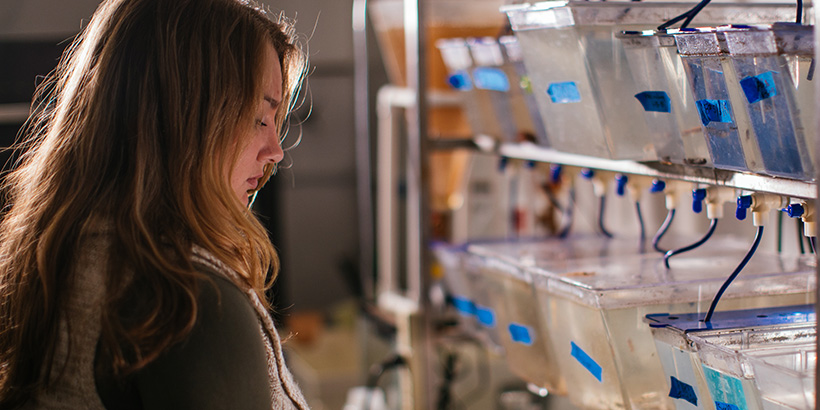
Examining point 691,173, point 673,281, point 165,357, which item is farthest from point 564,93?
point 165,357

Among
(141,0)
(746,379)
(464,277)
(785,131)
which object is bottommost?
(464,277)

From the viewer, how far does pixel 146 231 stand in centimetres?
85

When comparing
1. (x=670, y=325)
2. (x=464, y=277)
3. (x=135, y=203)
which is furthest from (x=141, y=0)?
(x=464, y=277)

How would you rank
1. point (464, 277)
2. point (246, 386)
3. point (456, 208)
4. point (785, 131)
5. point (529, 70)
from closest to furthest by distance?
point (246, 386) < point (785, 131) < point (529, 70) < point (464, 277) < point (456, 208)

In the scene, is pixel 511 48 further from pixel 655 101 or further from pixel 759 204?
pixel 759 204

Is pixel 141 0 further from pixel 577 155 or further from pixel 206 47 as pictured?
pixel 577 155

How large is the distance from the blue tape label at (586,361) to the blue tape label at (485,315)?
0.44 metres

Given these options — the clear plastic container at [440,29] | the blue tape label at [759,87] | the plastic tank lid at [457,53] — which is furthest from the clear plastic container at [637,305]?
the clear plastic container at [440,29]

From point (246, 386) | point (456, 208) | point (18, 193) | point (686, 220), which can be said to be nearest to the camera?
point (246, 386)

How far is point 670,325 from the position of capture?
1.13 metres

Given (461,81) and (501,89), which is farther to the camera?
(461,81)

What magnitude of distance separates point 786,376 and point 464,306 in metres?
1.13

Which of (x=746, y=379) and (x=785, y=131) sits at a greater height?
(x=785, y=131)

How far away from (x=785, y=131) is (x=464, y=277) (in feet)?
3.50
